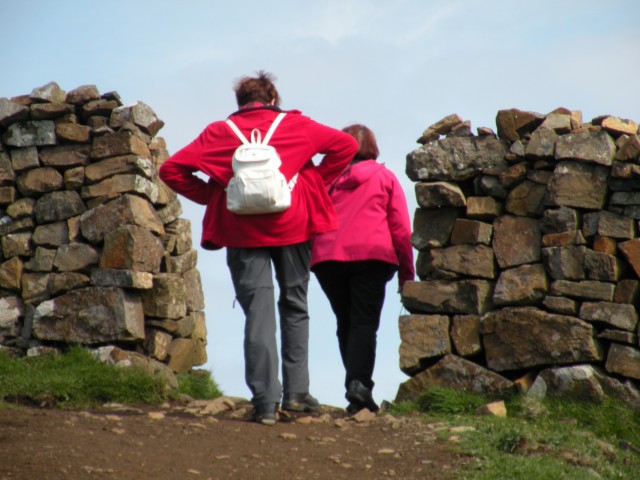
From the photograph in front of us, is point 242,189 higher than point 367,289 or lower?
higher

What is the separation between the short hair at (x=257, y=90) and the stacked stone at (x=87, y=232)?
2472mm

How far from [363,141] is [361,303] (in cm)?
128

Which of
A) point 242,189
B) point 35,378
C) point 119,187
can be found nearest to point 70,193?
point 119,187

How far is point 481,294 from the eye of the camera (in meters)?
7.58

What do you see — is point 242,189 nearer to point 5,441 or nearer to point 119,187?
point 5,441

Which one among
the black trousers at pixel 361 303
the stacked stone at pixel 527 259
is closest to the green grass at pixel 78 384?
the black trousers at pixel 361 303

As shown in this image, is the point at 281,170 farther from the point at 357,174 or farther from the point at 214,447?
the point at 214,447

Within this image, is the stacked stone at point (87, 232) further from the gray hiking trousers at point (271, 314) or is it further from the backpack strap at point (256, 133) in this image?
the backpack strap at point (256, 133)

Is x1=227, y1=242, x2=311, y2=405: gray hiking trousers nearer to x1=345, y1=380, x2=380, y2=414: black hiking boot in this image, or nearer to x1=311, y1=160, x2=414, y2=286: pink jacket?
x1=345, y1=380, x2=380, y2=414: black hiking boot

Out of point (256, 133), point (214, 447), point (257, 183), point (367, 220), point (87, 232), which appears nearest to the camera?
point (214, 447)

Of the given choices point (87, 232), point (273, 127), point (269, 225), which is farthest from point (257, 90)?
point (87, 232)

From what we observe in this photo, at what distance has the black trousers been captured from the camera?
7.15 meters

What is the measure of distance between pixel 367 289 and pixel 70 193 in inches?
138

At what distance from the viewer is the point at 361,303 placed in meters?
7.19
